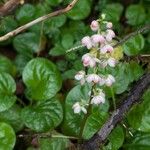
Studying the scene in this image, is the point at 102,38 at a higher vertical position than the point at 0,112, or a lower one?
higher

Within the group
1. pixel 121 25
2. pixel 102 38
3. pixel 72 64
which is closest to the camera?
pixel 102 38

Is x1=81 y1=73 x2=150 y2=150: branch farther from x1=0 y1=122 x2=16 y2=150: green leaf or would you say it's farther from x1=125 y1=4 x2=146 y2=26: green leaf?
x1=125 y1=4 x2=146 y2=26: green leaf

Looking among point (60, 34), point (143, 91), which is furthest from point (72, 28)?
point (143, 91)

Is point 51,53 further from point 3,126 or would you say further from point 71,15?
point 3,126

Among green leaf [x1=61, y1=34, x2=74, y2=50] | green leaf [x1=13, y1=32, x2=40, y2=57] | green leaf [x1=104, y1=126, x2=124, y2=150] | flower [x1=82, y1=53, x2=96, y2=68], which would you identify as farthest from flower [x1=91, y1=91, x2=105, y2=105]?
green leaf [x1=13, y1=32, x2=40, y2=57]

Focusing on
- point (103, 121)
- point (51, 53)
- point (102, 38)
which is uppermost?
point (102, 38)

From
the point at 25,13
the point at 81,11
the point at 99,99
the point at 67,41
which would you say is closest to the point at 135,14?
the point at 81,11
